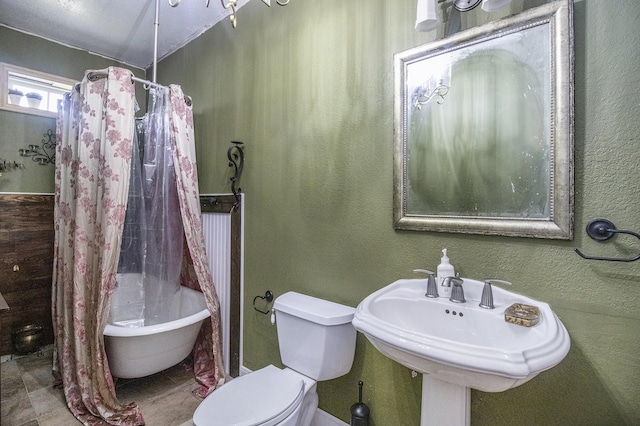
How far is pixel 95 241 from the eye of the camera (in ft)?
6.55

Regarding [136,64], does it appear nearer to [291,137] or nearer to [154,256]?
[154,256]

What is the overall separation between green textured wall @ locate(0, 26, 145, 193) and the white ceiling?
0.09 meters

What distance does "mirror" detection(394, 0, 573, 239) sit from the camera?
3.70 ft

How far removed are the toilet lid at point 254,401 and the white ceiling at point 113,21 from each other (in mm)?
2392

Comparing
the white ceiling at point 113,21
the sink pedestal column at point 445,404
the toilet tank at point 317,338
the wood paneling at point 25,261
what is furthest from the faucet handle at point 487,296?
the wood paneling at point 25,261

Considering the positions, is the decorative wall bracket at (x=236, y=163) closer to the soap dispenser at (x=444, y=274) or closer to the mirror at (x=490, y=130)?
the mirror at (x=490, y=130)

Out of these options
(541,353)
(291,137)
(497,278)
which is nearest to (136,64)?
(291,137)

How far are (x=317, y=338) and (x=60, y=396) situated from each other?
194 cm

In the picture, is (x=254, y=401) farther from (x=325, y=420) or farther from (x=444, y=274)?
(x=444, y=274)

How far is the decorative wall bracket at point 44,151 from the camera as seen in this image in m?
2.71

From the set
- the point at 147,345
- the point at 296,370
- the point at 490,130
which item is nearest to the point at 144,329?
the point at 147,345

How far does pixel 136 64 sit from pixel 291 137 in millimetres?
2447

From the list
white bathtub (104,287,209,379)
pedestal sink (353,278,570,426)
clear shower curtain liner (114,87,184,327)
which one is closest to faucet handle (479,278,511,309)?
pedestal sink (353,278,570,426)

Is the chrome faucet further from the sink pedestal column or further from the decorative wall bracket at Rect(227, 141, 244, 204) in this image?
the decorative wall bracket at Rect(227, 141, 244, 204)
